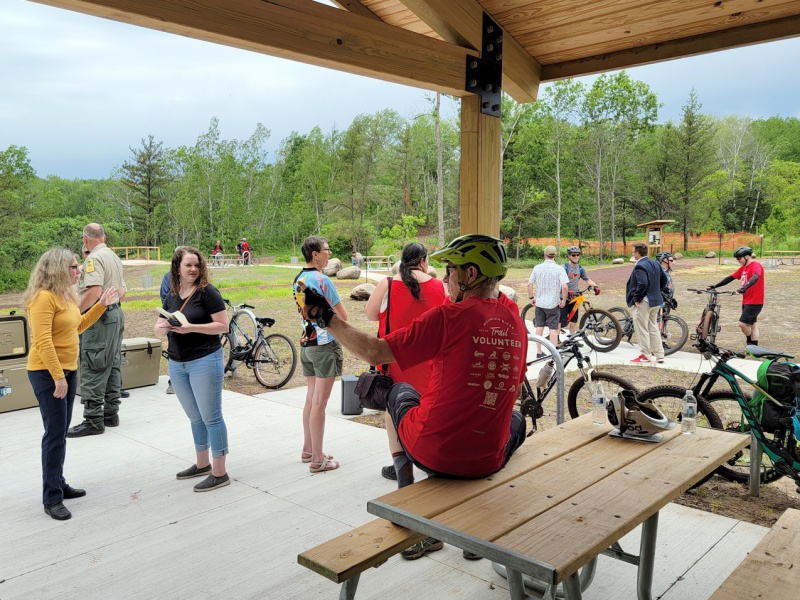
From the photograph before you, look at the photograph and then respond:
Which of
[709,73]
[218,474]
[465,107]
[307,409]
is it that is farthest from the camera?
[709,73]

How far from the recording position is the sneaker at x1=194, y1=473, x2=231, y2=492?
353 centimetres

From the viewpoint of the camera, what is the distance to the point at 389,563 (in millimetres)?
2680

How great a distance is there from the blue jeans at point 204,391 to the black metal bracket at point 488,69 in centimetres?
206

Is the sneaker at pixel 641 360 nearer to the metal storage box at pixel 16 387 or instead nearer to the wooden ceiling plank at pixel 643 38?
the wooden ceiling plank at pixel 643 38

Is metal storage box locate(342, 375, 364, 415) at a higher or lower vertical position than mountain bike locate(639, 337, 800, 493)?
lower

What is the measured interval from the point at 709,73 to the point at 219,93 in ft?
207

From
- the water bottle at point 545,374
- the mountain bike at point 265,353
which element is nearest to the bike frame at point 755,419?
the water bottle at point 545,374

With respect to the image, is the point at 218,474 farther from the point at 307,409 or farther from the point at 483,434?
the point at 483,434

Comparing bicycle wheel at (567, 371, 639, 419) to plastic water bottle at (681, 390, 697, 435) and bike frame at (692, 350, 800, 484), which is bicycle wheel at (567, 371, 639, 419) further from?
plastic water bottle at (681, 390, 697, 435)

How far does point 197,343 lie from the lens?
3377mm

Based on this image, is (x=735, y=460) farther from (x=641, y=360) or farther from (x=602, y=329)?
(x=602, y=329)

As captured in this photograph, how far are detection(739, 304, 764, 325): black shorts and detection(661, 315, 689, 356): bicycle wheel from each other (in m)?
0.72

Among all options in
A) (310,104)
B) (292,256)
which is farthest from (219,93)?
(310,104)

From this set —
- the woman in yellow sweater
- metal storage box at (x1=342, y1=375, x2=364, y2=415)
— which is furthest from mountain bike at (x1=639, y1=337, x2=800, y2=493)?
the woman in yellow sweater
